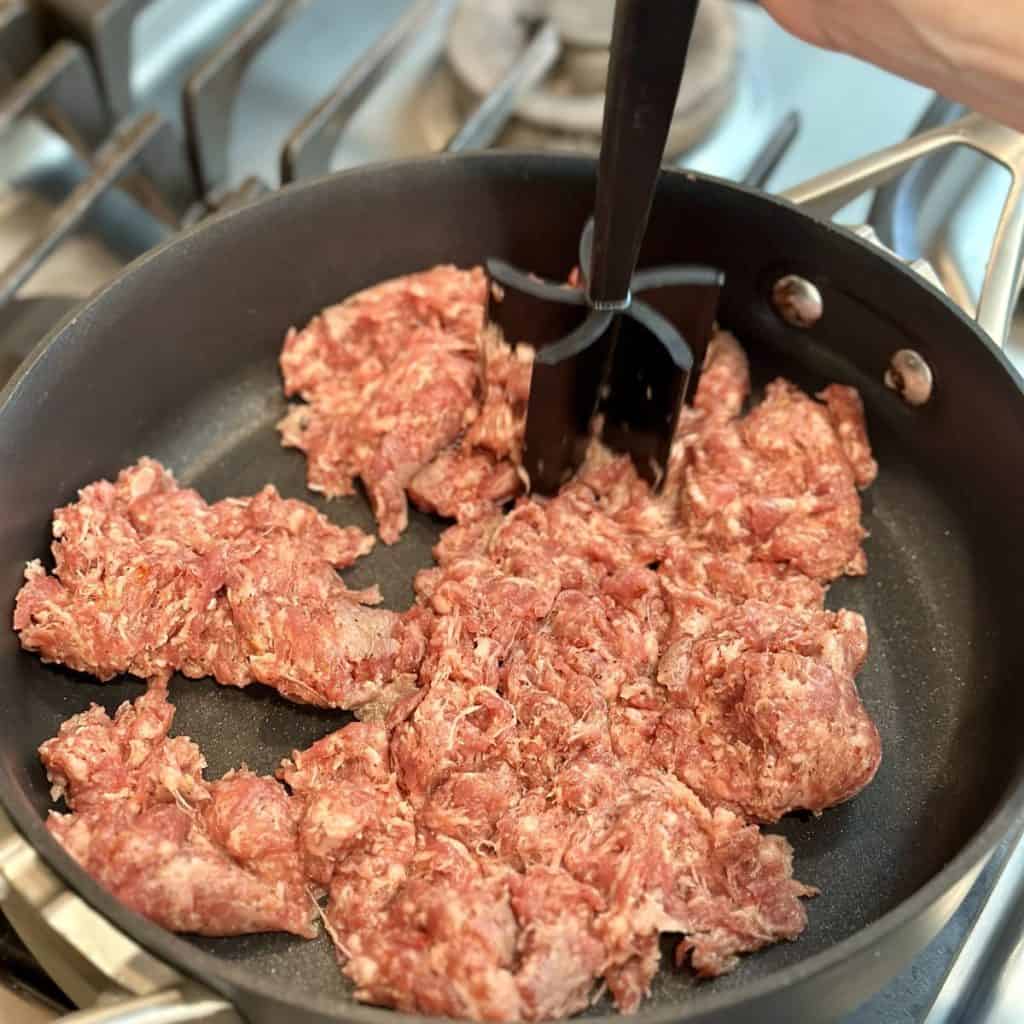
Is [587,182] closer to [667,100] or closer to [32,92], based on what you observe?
[667,100]

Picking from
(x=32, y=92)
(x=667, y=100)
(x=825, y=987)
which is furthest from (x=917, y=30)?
(x=32, y=92)

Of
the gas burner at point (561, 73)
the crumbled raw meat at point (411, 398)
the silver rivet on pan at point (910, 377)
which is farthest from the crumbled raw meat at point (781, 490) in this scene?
the gas burner at point (561, 73)

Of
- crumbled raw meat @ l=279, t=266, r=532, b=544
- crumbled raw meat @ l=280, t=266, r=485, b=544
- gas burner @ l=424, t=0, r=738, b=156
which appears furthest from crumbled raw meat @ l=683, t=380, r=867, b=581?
gas burner @ l=424, t=0, r=738, b=156

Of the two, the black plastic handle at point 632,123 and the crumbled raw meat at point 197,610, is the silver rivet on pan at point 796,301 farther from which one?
the crumbled raw meat at point 197,610

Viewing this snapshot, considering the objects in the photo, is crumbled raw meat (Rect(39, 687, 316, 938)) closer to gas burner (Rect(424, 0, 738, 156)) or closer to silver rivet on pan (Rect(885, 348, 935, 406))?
silver rivet on pan (Rect(885, 348, 935, 406))

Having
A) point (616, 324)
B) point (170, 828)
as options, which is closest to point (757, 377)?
point (616, 324)

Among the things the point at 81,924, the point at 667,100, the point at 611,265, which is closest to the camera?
the point at 81,924
